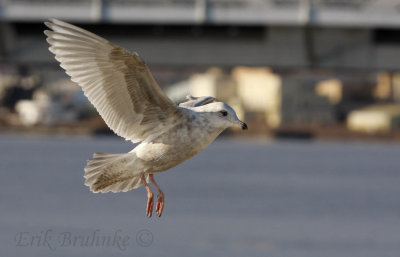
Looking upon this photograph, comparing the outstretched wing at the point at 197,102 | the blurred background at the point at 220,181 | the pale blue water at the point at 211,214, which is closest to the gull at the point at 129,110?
the outstretched wing at the point at 197,102

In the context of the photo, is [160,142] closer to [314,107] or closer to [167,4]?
[167,4]

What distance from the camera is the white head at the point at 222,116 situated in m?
13.0

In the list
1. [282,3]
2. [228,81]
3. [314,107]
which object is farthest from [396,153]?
[282,3]

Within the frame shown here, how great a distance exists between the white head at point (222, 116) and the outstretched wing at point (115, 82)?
1.94ft

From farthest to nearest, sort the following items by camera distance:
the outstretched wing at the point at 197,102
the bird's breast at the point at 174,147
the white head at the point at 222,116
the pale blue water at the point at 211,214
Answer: the pale blue water at the point at 211,214 → the outstretched wing at the point at 197,102 → the bird's breast at the point at 174,147 → the white head at the point at 222,116

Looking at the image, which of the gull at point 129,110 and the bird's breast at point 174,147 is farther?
the gull at point 129,110

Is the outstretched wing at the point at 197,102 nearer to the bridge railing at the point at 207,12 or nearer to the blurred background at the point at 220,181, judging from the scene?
the blurred background at the point at 220,181

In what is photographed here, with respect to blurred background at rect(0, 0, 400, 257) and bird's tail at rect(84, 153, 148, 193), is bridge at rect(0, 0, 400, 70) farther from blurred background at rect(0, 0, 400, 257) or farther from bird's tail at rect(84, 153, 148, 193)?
bird's tail at rect(84, 153, 148, 193)

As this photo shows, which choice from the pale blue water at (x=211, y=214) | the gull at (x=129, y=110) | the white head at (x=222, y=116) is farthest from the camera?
the pale blue water at (x=211, y=214)

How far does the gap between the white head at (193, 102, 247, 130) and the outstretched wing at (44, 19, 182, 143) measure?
1.94 ft

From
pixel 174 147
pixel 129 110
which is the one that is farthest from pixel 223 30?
pixel 174 147

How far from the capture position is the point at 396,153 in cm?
10594

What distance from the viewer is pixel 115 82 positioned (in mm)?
14203

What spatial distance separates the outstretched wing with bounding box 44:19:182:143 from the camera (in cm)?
1384
